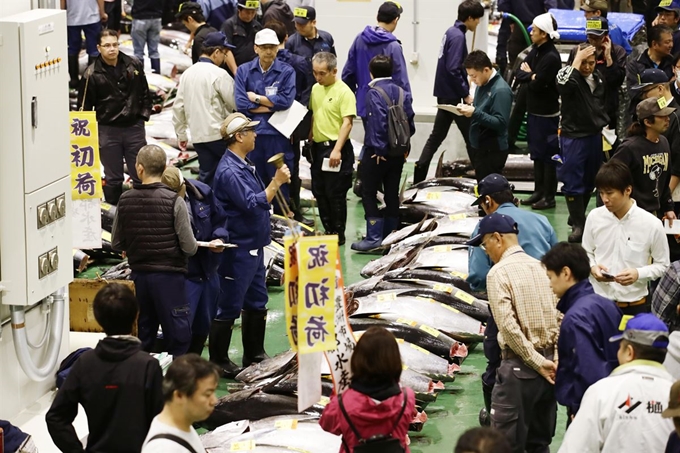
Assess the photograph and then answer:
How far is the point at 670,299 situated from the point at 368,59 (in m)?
6.59

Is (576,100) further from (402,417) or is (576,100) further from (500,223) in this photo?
(402,417)

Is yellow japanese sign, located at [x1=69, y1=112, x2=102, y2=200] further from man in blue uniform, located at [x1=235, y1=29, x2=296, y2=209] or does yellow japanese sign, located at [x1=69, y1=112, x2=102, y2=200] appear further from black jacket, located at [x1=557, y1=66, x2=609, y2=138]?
black jacket, located at [x1=557, y1=66, x2=609, y2=138]

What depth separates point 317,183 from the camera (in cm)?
1134

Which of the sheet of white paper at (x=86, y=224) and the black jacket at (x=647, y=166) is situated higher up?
the black jacket at (x=647, y=166)

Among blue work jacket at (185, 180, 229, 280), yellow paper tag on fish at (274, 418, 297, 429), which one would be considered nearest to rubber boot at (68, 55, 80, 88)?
blue work jacket at (185, 180, 229, 280)

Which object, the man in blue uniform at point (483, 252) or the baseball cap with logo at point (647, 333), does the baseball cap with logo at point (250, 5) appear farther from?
the baseball cap with logo at point (647, 333)

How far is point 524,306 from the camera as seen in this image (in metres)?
6.20

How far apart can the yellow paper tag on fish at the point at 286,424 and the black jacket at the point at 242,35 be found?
7.29 m

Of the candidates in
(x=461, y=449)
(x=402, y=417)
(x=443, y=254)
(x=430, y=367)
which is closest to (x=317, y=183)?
(x=443, y=254)

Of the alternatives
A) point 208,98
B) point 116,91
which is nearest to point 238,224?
point 208,98

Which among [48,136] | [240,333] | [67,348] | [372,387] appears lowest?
[240,333]

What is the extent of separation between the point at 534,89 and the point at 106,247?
4.78 m

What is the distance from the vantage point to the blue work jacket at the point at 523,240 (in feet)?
22.6

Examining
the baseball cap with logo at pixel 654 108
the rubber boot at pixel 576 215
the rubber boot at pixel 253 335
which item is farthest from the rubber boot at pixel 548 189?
the rubber boot at pixel 253 335
